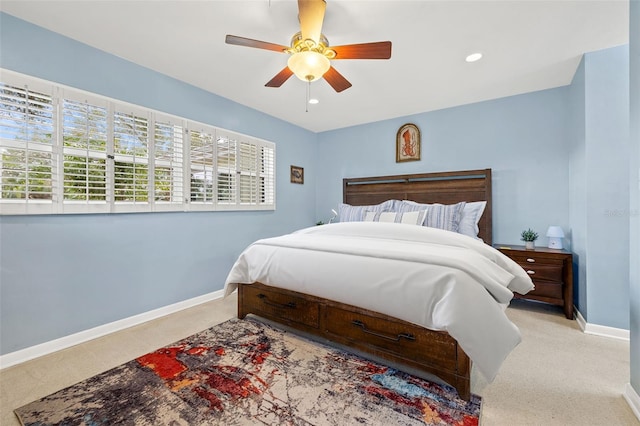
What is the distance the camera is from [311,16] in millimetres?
1798

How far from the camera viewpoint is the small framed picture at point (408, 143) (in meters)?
4.05

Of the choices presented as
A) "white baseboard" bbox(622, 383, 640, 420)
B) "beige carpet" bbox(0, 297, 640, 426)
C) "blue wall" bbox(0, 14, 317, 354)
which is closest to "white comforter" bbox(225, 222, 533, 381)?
"beige carpet" bbox(0, 297, 640, 426)

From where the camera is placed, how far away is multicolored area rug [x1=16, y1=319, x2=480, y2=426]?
57.2 inches

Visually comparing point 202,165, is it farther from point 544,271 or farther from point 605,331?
point 605,331

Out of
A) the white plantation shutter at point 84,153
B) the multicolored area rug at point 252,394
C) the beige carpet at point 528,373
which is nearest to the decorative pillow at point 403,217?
the beige carpet at point 528,373

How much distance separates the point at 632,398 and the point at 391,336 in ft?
4.39

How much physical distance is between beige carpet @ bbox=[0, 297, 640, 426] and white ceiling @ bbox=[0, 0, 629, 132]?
2.54 meters

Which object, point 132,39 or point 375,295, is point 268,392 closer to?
point 375,295

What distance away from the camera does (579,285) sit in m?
2.74

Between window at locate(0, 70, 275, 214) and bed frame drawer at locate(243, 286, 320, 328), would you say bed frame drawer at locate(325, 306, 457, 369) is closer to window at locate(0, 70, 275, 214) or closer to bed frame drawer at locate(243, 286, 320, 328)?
bed frame drawer at locate(243, 286, 320, 328)

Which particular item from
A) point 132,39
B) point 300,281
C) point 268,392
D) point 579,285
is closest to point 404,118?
point 579,285

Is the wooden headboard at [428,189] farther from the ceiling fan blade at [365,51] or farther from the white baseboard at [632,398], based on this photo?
the ceiling fan blade at [365,51]

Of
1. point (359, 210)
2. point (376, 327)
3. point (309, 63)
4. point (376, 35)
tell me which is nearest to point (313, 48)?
point (309, 63)

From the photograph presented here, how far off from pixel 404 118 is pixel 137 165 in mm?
3549
